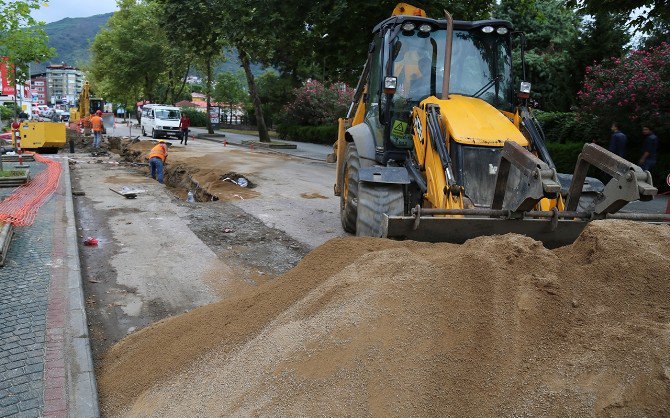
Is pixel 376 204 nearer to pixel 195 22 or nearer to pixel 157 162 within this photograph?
pixel 157 162

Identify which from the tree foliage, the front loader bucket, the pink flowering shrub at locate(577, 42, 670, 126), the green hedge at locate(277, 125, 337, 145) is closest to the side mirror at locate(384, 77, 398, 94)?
the front loader bucket

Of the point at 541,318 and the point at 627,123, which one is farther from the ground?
the point at 627,123

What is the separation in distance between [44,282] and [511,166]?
5.21 m

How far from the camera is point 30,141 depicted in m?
24.8

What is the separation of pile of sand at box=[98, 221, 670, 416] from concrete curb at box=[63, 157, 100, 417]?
0.47 ft

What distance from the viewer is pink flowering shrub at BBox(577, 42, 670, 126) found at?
49.2 feet

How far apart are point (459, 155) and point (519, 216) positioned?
104cm

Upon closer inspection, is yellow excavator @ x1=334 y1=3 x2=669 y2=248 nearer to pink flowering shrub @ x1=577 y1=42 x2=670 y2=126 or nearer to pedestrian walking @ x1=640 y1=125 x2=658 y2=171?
pedestrian walking @ x1=640 y1=125 x2=658 y2=171

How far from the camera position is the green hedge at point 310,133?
36906 millimetres

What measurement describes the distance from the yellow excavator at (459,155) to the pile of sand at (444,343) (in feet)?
3.00

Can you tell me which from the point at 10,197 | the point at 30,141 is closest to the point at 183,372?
the point at 10,197

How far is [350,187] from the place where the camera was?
8578 mm

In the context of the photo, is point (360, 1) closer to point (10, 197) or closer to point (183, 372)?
point (10, 197)

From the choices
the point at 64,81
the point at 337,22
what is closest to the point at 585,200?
the point at 337,22
